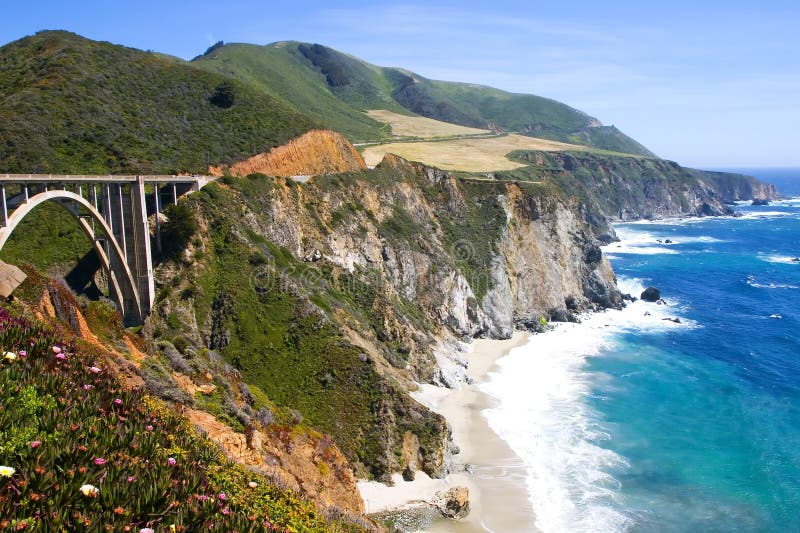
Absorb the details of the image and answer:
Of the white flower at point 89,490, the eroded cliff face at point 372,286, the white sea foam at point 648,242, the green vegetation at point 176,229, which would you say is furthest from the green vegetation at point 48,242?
the white sea foam at point 648,242

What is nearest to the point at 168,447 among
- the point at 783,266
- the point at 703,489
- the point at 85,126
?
the point at 703,489

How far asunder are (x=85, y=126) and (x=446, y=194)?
52174 millimetres

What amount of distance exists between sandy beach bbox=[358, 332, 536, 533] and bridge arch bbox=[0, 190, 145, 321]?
2150 centimetres

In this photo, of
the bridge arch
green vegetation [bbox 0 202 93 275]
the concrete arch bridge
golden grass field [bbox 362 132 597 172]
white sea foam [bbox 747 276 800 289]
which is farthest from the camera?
golden grass field [bbox 362 132 597 172]

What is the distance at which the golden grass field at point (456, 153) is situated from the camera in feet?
413

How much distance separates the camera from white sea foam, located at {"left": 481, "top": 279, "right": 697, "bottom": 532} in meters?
36.7

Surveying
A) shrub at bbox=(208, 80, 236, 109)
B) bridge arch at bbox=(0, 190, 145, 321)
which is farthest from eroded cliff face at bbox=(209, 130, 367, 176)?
bridge arch at bbox=(0, 190, 145, 321)

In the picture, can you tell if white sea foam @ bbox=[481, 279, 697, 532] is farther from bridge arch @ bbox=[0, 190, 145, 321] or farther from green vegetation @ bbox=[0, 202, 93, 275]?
green vegetation @ bbox=[0, 202, 93, 275]

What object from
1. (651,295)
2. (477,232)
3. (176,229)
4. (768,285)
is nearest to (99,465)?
(176,229)

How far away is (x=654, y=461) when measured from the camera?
1687 inches

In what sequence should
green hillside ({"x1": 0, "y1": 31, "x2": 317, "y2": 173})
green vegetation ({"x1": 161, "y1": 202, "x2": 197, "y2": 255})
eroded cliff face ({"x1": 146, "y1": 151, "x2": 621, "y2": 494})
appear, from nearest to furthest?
1. eroded cliff face ({"x1": 146, "y1": 151, "x2": 621, "y2": 494})
2. green vegetation ({"x1": 161, "y1": 202, "x2": 197, "y2": 255})
3. green hillside ({"x1": 0, "y1": 31, "x2": 317, "y2": 173})

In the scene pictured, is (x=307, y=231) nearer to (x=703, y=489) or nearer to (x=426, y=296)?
(x=426, y=296)

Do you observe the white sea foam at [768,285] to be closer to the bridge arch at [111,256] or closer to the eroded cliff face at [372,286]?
the eroded cliff face at [372,286]

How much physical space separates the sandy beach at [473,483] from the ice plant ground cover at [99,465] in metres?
21.7
